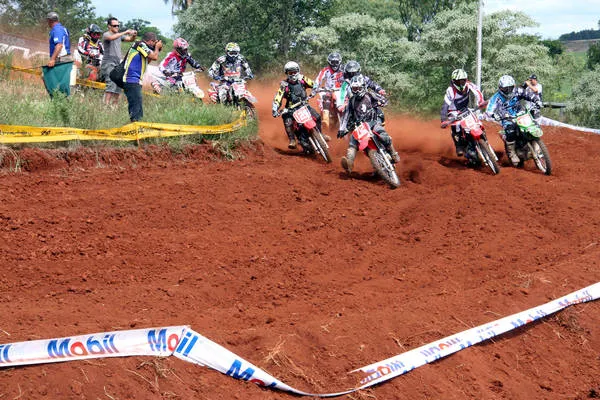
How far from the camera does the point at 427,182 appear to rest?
41.0 ft

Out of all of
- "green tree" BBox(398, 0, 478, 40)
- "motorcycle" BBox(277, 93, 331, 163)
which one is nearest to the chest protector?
"motorcycle" BBox(277, 93, 331, 163)

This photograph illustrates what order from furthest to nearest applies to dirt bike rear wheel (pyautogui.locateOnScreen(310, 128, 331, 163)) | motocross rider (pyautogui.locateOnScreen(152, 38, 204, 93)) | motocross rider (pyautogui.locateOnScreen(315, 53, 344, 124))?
motocross rider (pyautogui.locateOnScreen(152, 38, 204, 93)) → motocross rider (pyautogui.locateOnScreen(315, 53, 344, 124)) → dirt bike rear wheel (pyautogui.locateOnScreen(310, 128, 331, 163))

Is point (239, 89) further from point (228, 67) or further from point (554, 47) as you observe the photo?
point (554, 47)

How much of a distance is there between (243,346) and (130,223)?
13.2 feet

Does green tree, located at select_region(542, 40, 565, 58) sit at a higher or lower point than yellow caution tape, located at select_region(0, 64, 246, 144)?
lower

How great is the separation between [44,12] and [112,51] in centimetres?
1597

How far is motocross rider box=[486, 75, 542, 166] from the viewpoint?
13.3 m

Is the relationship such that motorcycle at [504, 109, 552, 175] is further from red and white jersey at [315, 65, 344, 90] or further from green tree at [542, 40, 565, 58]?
green tree at [542, 40, 565, 58]

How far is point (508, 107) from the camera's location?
44.6 ft

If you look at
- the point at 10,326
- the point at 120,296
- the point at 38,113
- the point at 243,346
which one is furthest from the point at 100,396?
the point at 38,113

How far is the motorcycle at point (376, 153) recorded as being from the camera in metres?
12.0

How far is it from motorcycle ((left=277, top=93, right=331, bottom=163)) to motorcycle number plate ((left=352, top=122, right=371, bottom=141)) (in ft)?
5.60

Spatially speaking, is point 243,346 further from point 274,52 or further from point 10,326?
point 274,52

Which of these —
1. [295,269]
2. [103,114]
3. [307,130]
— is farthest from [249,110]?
[295,269]
